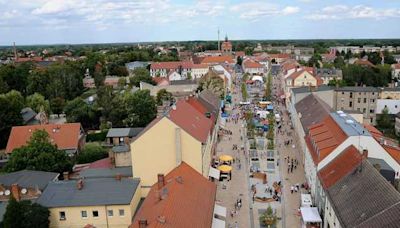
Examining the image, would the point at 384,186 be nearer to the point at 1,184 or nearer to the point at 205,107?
the point at 1,184

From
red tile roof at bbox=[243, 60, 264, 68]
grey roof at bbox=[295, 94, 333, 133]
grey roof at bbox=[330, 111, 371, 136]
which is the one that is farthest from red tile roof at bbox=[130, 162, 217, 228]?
red tile roof at bbox=[243, 60, 264, 68]

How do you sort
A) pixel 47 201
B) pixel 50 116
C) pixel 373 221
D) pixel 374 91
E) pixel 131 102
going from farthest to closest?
pixel 50 116 → pixel 374 91 → pixel 131 102 → pixel 47 201 → pixel 373 221

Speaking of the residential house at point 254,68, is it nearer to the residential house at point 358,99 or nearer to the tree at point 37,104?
the residential house at point 358,99

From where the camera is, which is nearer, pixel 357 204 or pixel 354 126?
pixel 357 204

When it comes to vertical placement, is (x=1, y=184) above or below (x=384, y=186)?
below

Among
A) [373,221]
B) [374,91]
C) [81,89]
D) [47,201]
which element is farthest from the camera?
[81,89]

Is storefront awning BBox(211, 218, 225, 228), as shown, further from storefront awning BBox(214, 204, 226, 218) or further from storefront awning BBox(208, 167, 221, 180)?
storefront awning BBox(208, 167, 221, 180)

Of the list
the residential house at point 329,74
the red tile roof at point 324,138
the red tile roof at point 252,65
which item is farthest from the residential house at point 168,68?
the red tile roof at point 324,138

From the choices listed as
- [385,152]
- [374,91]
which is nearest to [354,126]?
[385,152]
